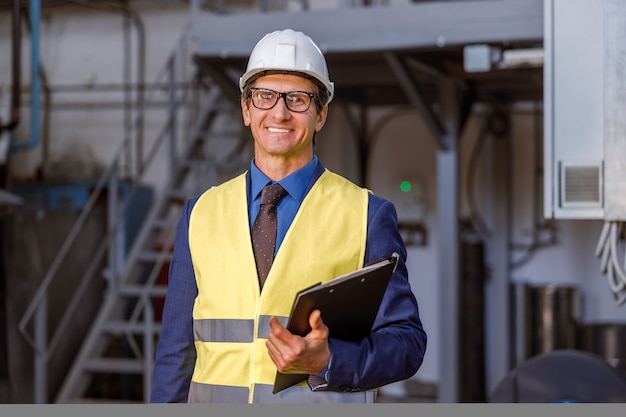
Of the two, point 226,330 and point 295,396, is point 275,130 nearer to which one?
point 226,330

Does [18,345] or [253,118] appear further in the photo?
[18,345]

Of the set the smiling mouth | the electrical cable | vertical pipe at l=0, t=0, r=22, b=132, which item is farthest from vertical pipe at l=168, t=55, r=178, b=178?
the smiling mouth

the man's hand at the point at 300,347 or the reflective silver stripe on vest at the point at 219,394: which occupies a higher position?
the man's hand at the point at 300,347

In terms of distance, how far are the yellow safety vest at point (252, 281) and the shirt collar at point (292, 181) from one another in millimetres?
22

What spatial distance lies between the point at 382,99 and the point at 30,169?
10.4 ft

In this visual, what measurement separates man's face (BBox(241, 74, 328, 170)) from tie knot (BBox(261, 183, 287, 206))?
6 centimetres

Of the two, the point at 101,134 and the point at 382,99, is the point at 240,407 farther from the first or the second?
the point at 101,134

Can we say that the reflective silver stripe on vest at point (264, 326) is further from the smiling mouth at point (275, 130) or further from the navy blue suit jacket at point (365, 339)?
the smiling mouth at point (275, 130)

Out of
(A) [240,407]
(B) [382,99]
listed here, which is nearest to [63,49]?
(B) [382,99]

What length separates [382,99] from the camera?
717 cm

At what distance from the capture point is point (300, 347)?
1.48 metres

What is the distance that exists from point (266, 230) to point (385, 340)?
33 centimetres

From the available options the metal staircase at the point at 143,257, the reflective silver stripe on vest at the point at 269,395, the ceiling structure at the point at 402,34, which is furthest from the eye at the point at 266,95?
the metal staircase at the point at 143,257

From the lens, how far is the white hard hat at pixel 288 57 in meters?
1.70
